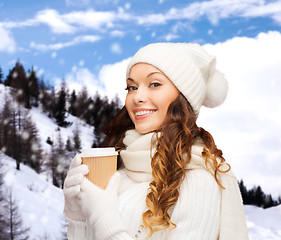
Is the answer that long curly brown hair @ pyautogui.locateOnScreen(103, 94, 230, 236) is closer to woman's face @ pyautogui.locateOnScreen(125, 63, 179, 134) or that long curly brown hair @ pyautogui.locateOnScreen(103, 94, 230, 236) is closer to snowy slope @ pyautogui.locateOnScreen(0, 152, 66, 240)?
woman's face @ pyautogui.locateOnScreen(125, 63, 179, 134)

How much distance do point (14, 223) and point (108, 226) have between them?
118ft

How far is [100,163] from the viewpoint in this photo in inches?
114

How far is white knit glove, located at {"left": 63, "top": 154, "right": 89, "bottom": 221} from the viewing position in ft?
9.55

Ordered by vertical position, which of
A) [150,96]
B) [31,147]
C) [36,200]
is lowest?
[36,200]

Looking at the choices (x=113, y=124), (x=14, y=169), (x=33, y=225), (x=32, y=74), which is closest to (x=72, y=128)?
(x=32, y=74)

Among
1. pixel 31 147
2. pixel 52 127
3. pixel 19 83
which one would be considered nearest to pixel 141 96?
pixel 31 147

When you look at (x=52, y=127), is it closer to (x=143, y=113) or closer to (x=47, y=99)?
(x=47, y=99)

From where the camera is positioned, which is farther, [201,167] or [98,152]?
[201,167]

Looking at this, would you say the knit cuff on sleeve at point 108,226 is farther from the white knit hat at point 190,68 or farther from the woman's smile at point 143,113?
the white knit hat at point 190,68

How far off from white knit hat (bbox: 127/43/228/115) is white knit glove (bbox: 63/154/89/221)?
1020mm

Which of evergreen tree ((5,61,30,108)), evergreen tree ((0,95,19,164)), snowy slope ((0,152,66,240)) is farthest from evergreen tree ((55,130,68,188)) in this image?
evergreen tree ((5,61,30,108))

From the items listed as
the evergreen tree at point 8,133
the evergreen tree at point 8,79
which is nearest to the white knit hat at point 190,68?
the evergreen tree at point 8,133

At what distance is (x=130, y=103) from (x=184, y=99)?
0.49 m

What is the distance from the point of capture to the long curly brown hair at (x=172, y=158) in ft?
9.37
